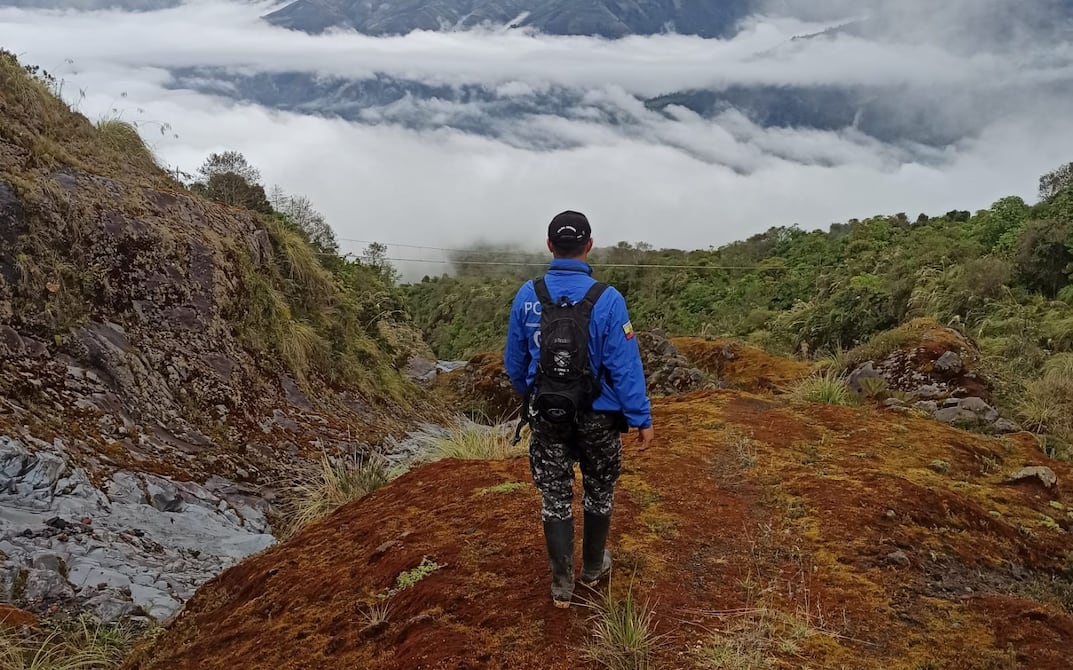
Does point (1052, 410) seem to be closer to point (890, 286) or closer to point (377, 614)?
point (377, 614)

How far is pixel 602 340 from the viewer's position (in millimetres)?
3182

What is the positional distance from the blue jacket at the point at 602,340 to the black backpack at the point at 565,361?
45 mm

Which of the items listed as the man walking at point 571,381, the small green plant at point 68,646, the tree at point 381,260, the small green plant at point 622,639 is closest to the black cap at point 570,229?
the man walking at point 571,381

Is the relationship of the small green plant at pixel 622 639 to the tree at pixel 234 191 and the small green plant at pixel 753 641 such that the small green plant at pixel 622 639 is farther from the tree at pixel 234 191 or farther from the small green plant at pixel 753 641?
the tree at pixel 234 191

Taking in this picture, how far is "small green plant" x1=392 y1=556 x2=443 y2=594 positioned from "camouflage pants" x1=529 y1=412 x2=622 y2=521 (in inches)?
35.9

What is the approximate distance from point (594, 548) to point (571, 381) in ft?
3.14

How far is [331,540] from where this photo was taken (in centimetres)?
507

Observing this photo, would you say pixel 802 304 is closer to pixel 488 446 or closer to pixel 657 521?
pixel 488 446

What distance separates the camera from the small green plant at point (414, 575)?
3900 mm

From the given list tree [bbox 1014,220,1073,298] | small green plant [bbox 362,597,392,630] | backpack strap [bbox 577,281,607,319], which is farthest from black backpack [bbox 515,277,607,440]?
tree [bbox 1014,220,1073,298]

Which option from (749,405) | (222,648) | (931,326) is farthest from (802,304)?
(222,648)

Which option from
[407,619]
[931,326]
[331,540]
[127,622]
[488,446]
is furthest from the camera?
[931,326]

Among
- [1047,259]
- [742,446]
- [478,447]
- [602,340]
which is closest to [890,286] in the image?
[1047,259]

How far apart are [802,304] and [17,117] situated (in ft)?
73.9
